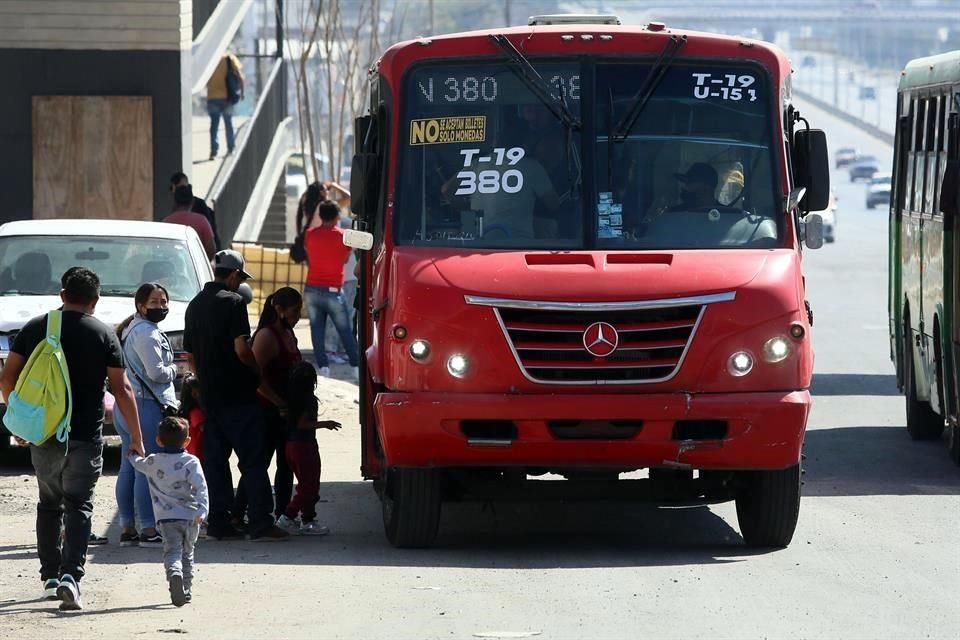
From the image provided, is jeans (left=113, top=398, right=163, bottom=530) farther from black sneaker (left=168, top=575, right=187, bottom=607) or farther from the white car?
the white car

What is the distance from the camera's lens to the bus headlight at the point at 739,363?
10.1 metres

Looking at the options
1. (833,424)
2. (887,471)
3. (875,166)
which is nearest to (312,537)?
(887,471)

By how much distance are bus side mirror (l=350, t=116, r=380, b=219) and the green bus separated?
5.25m

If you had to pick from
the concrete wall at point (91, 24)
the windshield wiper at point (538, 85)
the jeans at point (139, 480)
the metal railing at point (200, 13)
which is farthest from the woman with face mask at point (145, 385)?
the metal railing at point (200, 13)

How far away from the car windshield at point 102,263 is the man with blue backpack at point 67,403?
5.84 m

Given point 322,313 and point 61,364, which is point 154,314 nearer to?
point 61,364

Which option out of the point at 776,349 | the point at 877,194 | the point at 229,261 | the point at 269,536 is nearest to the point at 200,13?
the point at 229,261

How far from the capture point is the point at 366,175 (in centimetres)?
1095

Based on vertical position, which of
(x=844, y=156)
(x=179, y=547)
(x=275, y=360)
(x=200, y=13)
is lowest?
(x=844, y=156)

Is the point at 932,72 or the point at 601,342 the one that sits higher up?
the point at 932,72

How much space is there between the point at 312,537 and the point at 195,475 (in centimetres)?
256

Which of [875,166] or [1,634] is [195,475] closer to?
[1,634]

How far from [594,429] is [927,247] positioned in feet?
22.2

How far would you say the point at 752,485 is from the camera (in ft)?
35.4
